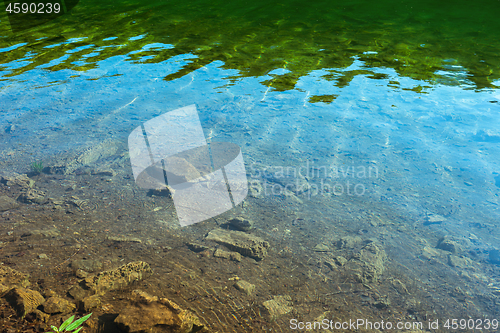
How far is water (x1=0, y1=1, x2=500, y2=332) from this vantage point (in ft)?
8.08

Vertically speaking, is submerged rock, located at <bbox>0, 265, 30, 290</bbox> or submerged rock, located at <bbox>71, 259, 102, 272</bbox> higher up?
submerged rock, located at <bbox>0, 265, 30, 290</bbox>

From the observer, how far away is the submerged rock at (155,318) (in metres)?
1.81

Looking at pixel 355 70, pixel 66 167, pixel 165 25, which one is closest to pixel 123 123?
pixel 66 167

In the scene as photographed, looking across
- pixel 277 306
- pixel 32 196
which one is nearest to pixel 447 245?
pixel 277 306

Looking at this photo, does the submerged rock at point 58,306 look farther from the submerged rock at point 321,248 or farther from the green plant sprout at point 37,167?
the green plant sprout at point 37,167

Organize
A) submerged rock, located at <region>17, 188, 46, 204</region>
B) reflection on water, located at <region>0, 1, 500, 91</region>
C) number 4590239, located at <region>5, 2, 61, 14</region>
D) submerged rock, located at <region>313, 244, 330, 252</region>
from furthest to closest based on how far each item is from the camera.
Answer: number 4590239, located at <region>5, 2, 61, 14</region>, reflection on water, located at <region>0, 1, 500, 91</region>, submerged rock, located at <region>17, 188, 46, 204</region>, submerged rock, located at <region>313, 244, 330, 252</region>

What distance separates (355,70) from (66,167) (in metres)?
5.34

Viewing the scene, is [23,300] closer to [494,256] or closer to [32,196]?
[32,196]

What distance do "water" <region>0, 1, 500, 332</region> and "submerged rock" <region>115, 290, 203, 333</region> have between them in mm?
105

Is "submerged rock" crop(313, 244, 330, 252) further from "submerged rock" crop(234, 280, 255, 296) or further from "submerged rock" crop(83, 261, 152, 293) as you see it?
"submerged rock" crop(83, 261, 152, 293)

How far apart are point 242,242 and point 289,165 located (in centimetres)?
143

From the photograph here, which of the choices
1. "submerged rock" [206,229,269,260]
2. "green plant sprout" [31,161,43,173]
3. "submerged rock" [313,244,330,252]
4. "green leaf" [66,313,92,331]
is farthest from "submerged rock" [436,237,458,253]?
"green plant sprout" [31,161,43,173]

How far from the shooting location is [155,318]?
6.09ft

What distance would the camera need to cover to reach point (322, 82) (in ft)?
20.1
